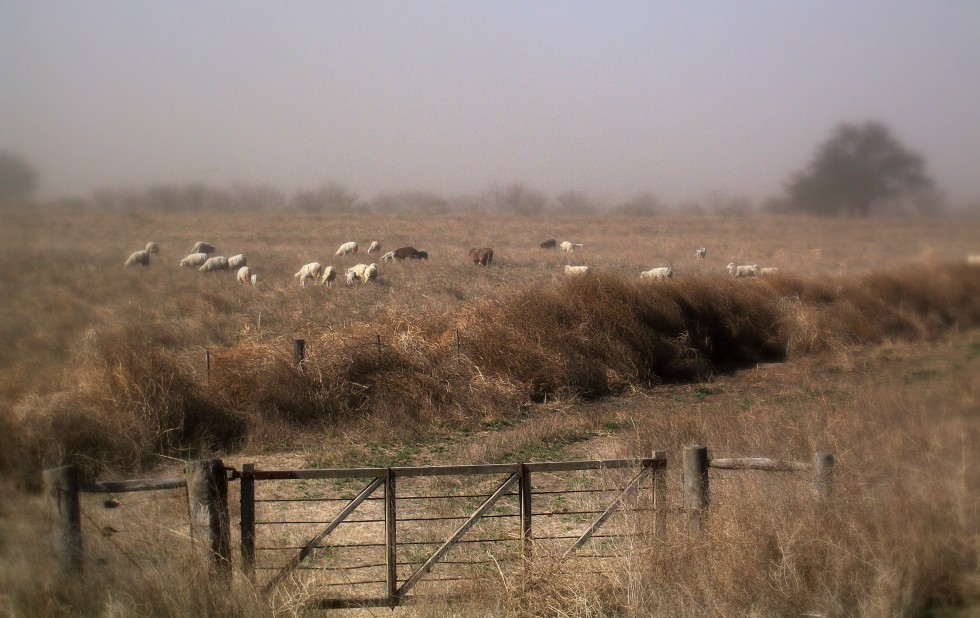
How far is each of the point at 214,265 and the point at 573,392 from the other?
20531 mm

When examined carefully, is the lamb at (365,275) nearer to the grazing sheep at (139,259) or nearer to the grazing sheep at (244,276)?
the grazing sheep at (244,276)

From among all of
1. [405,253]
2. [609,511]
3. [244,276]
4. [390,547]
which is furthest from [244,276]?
[609,511]

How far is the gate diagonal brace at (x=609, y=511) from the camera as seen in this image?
22.4ft

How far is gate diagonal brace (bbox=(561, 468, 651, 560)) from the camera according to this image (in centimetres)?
682

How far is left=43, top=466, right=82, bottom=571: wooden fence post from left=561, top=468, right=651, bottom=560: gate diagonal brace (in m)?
3.65

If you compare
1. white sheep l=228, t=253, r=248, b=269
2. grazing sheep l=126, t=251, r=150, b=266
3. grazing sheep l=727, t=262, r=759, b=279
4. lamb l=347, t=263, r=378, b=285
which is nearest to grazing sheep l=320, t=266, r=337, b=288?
lamb l=347, t=263, r=378, b=285

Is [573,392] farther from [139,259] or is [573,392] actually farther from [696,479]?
[139,259]

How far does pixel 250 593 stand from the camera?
235 inches

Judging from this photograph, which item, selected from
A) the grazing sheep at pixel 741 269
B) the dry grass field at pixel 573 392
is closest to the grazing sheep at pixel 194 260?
the dry grass field at pixel 573 392

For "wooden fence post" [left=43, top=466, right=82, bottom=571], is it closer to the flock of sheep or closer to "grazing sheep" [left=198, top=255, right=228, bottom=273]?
the flock of sheep

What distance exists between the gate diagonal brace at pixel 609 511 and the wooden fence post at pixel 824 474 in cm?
143

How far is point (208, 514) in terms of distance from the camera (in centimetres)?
630

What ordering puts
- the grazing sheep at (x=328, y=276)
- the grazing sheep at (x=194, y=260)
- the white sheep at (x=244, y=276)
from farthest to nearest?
the grazing sheep at (x=194, y=260) → the grazing sheep at (x=328, y=276) → the white sheep at (x=244, y=276)

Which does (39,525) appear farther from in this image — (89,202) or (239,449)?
(239,449)
